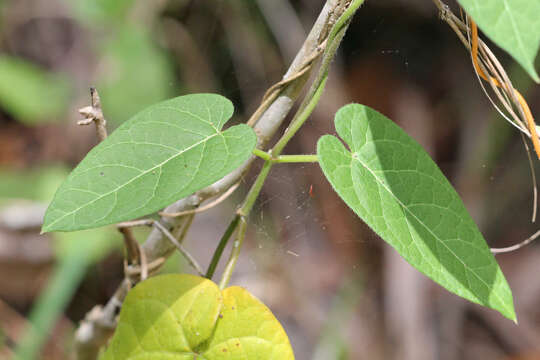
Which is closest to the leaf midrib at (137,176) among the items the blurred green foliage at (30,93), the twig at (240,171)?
the twig at (240,171)

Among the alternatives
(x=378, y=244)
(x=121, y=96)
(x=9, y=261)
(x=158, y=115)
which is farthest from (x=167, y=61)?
(x=158, y=115)

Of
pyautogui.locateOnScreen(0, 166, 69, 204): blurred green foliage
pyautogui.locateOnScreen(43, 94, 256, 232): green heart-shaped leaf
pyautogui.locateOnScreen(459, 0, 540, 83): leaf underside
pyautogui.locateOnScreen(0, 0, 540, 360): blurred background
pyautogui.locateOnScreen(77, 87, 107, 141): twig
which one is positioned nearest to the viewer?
pyautogui.locateOnScreen(459, 0, 540, 83): leaf underside

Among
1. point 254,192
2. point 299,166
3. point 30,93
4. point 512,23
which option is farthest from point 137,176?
point 30,93

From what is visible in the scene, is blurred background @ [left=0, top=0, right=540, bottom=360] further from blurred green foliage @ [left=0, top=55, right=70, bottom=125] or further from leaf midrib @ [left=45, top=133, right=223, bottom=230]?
leaf midrib @ [left=45, top=133, right=223, bottom=230]

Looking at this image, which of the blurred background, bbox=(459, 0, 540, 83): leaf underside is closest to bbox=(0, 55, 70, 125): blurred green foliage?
the blurred background

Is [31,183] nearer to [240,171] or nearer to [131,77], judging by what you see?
[131,77]

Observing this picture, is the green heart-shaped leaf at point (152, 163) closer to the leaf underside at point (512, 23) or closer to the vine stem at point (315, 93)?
the vine stem at point (315, 93)

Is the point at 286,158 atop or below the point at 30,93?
Answer: atop
